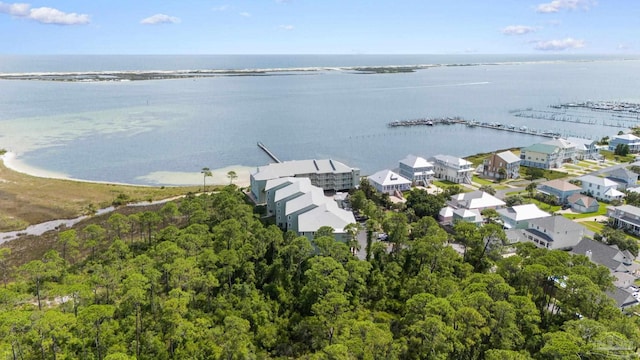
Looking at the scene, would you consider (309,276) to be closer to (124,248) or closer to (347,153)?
(124,248)

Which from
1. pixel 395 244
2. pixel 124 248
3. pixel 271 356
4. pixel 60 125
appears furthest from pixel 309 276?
pixel 60 125

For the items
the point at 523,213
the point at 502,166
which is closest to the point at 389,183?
the point at 523,213

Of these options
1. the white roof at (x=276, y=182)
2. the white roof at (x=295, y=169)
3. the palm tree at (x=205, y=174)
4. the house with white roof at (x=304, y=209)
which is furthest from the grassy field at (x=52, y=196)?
the house with white roof at (x=304, y=209)

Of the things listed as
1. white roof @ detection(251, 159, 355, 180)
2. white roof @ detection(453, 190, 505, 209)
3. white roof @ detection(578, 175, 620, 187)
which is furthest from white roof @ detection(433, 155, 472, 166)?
white roof @ detection(251, 159, 355, 180)

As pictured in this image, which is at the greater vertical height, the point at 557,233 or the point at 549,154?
the point at 549,154

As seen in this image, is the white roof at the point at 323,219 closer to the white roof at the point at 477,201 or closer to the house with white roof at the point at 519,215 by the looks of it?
the white roof at the point at 477,201

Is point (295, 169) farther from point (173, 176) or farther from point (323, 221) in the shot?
point (173, 176)
